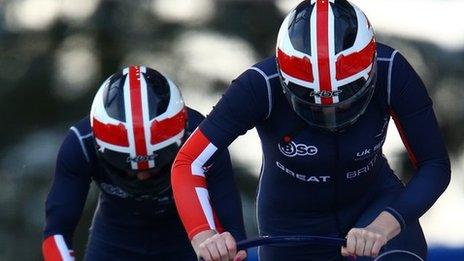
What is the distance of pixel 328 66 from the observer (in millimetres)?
6082

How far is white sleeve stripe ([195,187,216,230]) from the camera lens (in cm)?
621

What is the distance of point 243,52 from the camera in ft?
37.7

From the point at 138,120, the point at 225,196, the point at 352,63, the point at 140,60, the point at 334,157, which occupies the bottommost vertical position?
the point at 225,196

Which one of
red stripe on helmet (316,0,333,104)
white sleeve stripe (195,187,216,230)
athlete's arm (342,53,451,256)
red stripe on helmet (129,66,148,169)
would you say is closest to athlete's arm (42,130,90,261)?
red stripe on helmet (129,66,148,169)

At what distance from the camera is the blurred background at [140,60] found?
35.9 feet

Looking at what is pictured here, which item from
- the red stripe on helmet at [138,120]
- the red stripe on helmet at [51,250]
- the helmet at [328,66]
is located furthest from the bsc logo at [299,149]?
the red stripe on helmet at [51,250]

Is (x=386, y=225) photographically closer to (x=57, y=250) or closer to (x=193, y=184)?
(x=193, y=184)

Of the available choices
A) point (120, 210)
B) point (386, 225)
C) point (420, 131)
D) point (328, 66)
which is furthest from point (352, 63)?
point (120, 210)

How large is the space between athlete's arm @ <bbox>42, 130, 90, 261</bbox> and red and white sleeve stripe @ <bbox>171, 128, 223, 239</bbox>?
2.16 ft

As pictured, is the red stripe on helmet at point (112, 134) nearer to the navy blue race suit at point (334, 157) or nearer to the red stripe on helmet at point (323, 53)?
the navy blue race suit at point (334, 157)

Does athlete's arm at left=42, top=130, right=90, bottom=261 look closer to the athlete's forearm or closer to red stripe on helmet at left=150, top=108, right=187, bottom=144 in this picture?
red stripe on helmet at left=150, top=108, right=187, bottom=144

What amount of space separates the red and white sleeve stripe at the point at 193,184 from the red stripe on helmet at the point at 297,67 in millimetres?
471

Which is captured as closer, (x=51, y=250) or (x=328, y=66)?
(x=328, y=66)

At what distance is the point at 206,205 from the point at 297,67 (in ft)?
2.27
